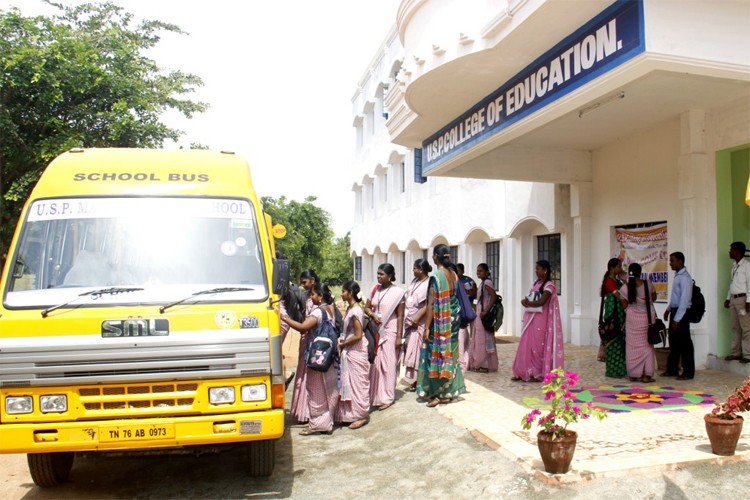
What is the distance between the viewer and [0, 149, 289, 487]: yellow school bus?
3.84 metres

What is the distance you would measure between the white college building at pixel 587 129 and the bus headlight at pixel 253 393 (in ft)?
12.9

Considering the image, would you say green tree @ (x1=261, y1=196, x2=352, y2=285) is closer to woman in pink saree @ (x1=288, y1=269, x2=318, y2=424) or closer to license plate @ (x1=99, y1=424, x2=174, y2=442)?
woman in pink saree @ (x1=288, y1=269, x2=318, y2=424)

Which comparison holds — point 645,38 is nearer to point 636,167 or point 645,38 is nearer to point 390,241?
point 636,167

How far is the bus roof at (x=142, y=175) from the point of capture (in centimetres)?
468

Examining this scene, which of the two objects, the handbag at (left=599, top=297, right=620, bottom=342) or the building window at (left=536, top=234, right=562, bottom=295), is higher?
the building window at (left=536, top=234, right=562, bottom=295)

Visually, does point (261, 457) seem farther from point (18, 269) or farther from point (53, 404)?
point (18, 269)

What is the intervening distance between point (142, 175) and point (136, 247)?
0.65m

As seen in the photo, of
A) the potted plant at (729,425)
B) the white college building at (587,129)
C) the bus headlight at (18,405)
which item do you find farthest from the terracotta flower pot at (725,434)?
the bus headlight at (18,405)

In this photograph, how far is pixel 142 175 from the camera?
4.78 metres

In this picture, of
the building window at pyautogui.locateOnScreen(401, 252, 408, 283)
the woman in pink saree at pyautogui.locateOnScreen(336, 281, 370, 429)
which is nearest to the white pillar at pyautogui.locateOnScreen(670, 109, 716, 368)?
the woman in pink saree at pyautogui.locateOnScreen(336, 281, 370, 429)

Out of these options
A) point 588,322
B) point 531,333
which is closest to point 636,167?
point 588,322

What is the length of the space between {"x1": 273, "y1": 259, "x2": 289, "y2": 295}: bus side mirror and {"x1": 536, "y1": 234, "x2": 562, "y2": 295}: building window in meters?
8.46

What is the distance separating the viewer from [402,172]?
20.3 metres

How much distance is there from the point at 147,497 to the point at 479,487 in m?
2.48
